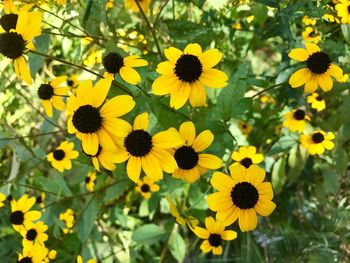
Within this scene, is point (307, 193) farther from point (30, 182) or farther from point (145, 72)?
point (30, 182)

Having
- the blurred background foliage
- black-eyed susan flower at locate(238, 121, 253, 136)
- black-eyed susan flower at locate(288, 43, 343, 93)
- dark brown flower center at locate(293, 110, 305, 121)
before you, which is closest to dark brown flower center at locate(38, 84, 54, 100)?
the blurred background foliage

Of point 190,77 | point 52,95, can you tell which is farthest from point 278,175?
point 52,95

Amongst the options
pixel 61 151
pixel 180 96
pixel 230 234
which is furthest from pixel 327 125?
pixel 61 151

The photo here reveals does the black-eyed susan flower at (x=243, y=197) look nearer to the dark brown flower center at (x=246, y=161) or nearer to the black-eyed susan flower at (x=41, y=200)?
the dark brown flower center at (x=246, y=161)

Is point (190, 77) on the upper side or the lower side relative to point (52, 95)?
upper

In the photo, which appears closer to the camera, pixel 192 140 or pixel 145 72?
pixel 192 140

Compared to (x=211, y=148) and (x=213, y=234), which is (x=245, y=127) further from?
(x=213, y=234)
